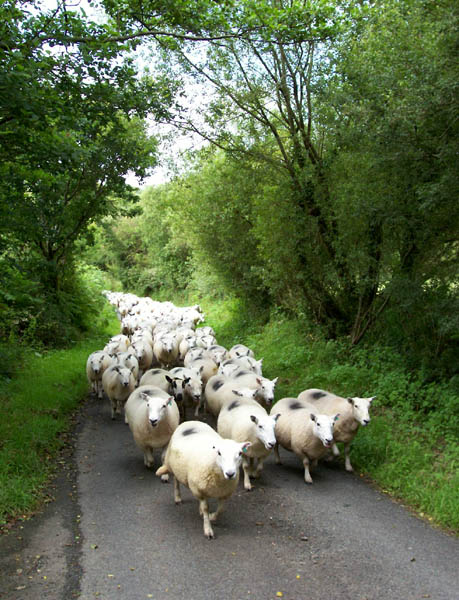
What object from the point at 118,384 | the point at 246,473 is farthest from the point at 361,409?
the point at 118,384

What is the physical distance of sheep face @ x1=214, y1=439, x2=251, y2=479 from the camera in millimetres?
5262

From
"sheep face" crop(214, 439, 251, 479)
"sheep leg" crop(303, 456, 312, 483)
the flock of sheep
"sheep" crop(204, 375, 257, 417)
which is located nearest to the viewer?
"sheep face" crop(214, 439, 251, 479)

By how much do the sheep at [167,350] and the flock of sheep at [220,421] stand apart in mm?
1833

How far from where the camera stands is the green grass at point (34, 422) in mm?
6293

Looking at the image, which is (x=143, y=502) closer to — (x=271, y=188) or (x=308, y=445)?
(x=308, y=445)

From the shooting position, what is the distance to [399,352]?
10.2 m

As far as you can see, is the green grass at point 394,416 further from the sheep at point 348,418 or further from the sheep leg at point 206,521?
the sheep leg at point 206,521

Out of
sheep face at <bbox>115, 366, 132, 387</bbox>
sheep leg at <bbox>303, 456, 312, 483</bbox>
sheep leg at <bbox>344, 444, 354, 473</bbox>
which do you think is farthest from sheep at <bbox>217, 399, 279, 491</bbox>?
sheep face at <bbox>115, 366, 132, 387</bbox>

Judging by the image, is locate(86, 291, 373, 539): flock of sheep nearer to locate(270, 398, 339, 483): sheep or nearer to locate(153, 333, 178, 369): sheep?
locate(270, 398, 339, 483): sheep

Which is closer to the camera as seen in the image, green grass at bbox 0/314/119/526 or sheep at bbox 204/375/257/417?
green grass at bbox 0/314/119/526

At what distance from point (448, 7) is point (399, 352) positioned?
616 cm

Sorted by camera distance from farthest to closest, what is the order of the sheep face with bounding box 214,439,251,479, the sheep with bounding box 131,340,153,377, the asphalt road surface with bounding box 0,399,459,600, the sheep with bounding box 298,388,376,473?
the sheep with bounding box 131,340,153,377 → the sheep with bounding box 298,388,376,473 → the sheep face with bounding box 214,439,251,479 → the asphalt road surface with bounding box 0,399,459,600

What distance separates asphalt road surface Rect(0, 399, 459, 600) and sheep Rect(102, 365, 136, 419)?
10.2ft

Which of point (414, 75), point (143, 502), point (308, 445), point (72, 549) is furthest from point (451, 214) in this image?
point (72, 549)
